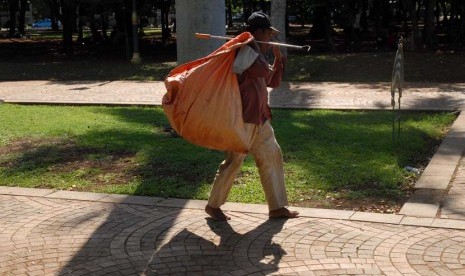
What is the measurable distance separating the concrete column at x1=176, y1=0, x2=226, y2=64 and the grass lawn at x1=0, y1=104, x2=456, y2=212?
131 cm

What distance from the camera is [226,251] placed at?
5211 mm

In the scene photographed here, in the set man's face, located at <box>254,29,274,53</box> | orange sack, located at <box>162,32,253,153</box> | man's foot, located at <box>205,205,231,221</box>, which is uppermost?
man's face, located at <box>254,29,274,53</box>

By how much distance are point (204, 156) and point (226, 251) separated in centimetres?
340

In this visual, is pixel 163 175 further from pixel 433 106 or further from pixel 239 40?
pixel 433 106

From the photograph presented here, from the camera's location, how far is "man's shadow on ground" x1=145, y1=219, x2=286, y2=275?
192 inches

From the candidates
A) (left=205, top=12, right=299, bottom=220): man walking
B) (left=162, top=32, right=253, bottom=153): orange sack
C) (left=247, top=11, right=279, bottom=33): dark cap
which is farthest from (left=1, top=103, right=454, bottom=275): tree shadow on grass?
(left=247, top=11, right=279, bottom=33): dark cap

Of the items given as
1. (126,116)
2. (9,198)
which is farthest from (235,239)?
(126,116)

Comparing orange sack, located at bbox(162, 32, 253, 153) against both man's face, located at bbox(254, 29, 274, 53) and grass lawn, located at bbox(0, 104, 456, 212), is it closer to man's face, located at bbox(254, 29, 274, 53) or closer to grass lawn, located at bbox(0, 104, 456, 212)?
man's face, located at bbox(254, 29, 274, 53)

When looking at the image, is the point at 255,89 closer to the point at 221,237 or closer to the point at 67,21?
the point at 221,237

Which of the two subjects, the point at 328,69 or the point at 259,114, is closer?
the point at 259,114

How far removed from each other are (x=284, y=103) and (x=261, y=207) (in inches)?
295

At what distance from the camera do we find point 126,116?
484 inches

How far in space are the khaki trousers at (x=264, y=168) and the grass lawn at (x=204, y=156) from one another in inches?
28.8

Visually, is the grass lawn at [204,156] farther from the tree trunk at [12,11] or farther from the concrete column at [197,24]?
the tree trunk at [12,11]
